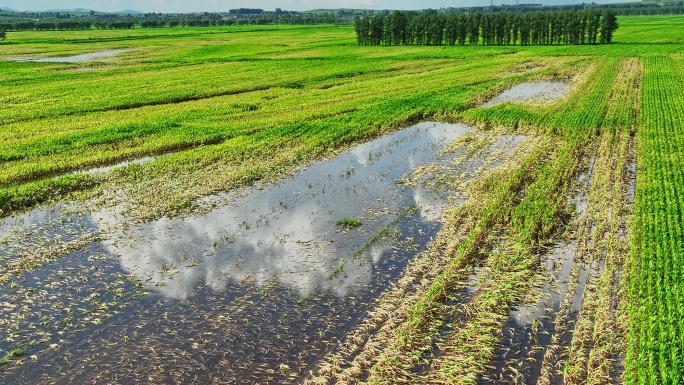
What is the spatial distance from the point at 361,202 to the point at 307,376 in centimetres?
940

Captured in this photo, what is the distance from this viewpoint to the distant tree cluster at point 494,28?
305 ft

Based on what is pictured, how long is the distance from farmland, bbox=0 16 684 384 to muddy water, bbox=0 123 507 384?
5 cm

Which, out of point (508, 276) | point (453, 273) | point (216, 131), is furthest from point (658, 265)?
point (216, 131)

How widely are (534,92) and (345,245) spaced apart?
31690 mm

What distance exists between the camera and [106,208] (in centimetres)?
1769

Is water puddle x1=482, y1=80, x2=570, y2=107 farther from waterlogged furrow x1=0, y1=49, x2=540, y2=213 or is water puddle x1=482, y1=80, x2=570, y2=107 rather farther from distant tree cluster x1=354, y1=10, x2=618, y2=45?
distant tree cluster x1=354, y1=10, x2=618, y2=45

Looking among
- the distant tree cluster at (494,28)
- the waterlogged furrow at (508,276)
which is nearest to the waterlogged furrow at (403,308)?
the waterlogged furrow at (508,276)

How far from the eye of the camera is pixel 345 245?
14969mm

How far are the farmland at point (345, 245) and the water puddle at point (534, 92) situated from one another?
4.36m

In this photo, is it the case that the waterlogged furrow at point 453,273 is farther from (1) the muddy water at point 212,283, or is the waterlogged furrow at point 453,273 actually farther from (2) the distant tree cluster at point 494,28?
(2) the distant tree cluster at point 494,28

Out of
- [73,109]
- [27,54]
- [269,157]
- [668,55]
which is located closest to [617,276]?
[269,157]

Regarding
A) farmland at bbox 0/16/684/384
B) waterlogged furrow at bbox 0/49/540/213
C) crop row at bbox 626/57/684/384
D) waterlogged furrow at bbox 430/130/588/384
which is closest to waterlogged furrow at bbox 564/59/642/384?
farmland at bbox 0/16/684/384

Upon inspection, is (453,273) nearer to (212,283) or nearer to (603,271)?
(603,271)

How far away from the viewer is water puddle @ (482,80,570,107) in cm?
3767
